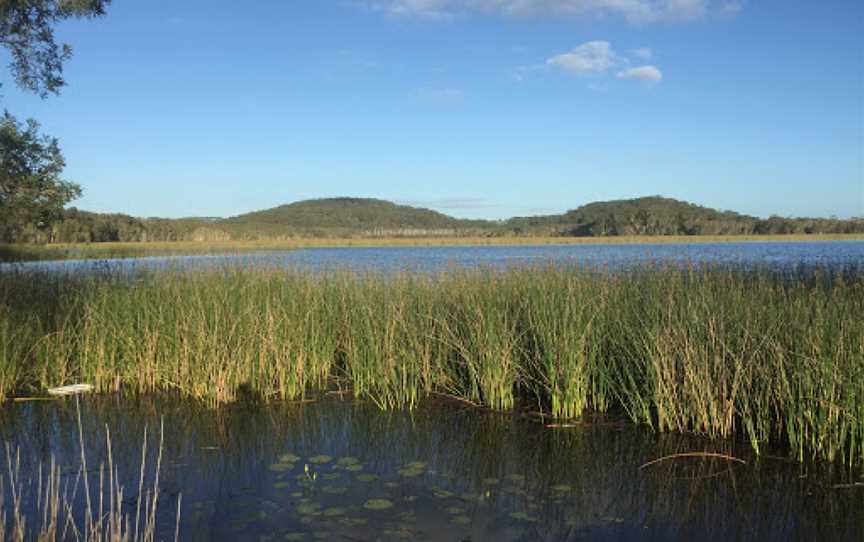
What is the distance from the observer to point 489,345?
7.52 metres

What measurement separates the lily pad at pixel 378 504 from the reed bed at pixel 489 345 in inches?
112

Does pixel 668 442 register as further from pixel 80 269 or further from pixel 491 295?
pixel 80 269

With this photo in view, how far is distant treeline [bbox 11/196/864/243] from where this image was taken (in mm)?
60250

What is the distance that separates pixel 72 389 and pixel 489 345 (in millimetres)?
5704

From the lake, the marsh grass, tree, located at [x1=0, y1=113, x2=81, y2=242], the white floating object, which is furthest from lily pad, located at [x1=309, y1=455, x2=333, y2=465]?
tree, located at [x1=0, y1=113, x2=81, y2=242]

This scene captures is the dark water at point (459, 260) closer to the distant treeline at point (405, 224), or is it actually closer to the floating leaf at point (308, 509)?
the floating leaf at point (308, 509)

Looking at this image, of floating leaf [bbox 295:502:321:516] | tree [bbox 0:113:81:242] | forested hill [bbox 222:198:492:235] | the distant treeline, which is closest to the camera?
floating leaf [bbox 295:502:321:516]

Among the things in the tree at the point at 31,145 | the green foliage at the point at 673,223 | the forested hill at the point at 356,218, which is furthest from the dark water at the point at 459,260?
the forested hill at the point at 356,218

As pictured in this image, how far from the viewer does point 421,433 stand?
22.5ft

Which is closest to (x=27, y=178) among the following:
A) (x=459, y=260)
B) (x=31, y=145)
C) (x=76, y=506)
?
(x=31, y=145)

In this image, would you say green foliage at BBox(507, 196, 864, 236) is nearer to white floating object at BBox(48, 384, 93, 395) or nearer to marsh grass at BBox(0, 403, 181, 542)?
white floating object at BBox(48, 384, 93, 395)

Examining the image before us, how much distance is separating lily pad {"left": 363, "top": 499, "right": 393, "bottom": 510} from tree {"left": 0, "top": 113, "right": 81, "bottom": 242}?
10029 mm

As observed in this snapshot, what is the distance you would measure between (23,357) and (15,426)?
6.36 feet

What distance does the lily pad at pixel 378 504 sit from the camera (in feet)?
16.1
